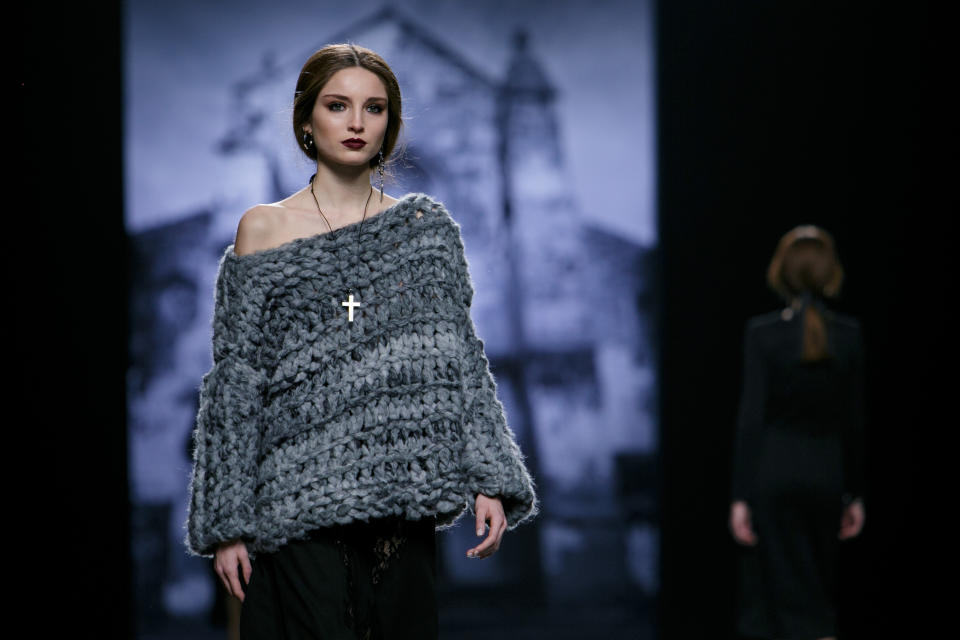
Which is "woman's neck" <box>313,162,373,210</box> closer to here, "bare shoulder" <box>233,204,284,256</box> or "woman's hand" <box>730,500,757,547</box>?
"bare shoulder" <box>233,204,284,256</box>

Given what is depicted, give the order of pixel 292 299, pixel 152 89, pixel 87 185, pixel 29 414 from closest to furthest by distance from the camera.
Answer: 1. pixel 292 299
2. pixel 29 414
3. pixel 87 185
4. pixel 152 89

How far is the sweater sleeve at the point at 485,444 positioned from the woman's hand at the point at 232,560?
0.41 meters

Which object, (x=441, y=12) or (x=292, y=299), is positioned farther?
(x=441, y=12)

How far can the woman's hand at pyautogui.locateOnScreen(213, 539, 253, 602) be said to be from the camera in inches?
74.7

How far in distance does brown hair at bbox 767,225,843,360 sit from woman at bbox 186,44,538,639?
1.94 m

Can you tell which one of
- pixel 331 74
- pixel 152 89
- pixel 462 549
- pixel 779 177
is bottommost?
pixel 462 549

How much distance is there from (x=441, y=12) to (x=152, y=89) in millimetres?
1308

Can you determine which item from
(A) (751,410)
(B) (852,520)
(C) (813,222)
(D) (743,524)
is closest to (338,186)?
(A) (751,410)

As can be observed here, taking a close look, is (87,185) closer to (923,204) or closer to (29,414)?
(29,414)

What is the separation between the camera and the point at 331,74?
6.49ft

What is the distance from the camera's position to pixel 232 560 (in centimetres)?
190

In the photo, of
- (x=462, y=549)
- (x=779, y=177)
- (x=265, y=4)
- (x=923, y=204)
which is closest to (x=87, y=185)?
(x=265, y=4)

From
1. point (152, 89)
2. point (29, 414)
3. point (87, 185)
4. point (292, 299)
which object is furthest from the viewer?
point (152, 89)

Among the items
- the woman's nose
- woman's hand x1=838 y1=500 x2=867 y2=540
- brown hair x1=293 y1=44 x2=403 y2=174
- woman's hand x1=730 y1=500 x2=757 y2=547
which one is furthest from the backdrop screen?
the woman's nose
